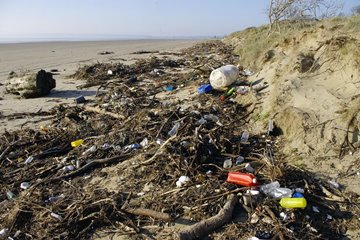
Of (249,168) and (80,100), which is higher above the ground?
(249,168)

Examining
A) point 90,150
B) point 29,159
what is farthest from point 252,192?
point 29,159

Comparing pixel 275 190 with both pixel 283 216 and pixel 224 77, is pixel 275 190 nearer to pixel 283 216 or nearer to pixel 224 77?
Answer: pixel 283 216

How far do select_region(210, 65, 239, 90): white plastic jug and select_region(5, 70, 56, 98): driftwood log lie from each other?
4.92 m

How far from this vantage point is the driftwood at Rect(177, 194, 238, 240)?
2.98 metres

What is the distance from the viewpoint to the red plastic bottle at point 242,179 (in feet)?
12.0

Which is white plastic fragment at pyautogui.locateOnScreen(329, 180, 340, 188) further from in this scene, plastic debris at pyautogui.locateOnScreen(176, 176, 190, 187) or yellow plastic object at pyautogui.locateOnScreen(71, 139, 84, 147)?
yellow plastic object at pyautogui.locateOnScreen(71, 139, 84, 147)

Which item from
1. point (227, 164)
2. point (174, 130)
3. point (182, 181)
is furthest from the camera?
point (174, 130)

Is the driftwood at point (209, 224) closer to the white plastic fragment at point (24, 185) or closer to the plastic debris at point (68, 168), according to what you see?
the plastic debris at point (68, 168)

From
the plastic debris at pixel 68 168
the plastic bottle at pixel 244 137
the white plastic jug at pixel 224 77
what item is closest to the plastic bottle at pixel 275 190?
the plastic bottle at pixel 244 137

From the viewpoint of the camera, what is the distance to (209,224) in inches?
123

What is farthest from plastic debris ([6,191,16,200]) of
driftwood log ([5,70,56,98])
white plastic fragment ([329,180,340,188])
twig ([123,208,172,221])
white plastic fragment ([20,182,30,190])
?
driftwood log ([5,70,56,98])

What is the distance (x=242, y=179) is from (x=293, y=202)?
1.98 ft

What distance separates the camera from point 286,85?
5.76 m

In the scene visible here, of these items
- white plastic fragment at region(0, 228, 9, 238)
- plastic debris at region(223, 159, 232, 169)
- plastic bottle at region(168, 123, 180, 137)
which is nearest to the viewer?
white plastic fragment at region(0, 228, 9, 238)
